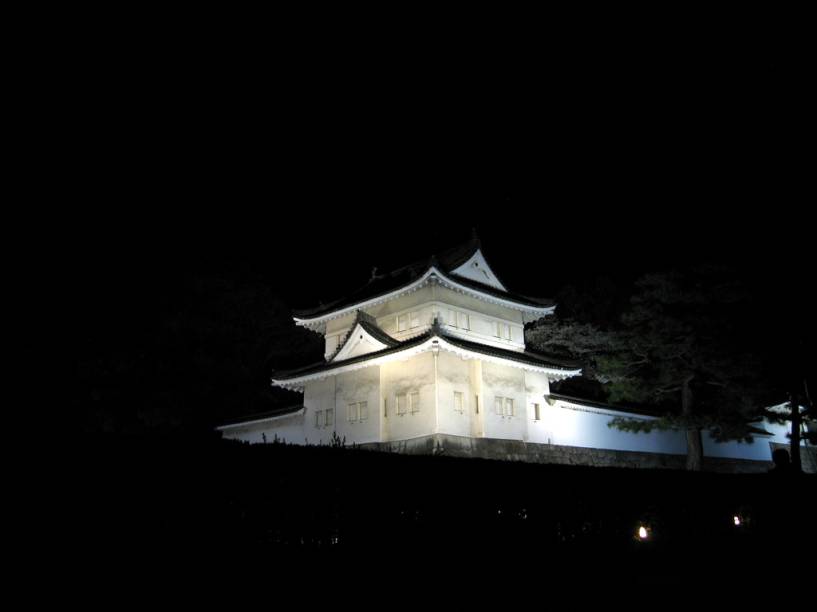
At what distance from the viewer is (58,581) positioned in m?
7.51

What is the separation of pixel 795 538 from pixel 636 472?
513 cm

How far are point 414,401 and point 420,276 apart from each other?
17.4 feet

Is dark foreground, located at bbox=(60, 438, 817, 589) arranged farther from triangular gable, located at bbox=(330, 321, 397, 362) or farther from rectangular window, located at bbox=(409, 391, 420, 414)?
triangular gable, located at bbox=(330, 321, 397, 362)

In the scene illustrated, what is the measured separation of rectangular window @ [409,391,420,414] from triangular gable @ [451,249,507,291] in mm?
6287

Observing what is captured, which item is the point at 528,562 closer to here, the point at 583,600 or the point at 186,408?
the point at 583,600

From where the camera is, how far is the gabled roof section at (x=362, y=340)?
88.1 feet

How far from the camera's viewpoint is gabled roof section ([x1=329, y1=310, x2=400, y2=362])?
26859 mm

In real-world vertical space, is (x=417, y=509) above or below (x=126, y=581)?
above

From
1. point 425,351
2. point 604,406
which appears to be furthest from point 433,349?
point 604,406

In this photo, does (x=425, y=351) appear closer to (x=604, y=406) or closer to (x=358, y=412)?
(x=358, y=412)

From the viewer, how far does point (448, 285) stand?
27.7m

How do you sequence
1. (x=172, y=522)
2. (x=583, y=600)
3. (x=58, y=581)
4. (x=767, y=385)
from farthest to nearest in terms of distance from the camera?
(x=767, y=385), (x=583, y=600), (x=172, y=522), (x=58, y=581)

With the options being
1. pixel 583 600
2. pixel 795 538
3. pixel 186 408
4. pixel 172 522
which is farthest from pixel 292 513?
pixel 186 408

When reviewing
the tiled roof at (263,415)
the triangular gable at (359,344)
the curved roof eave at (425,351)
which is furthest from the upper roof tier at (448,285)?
the tiled roof at (263,415)
